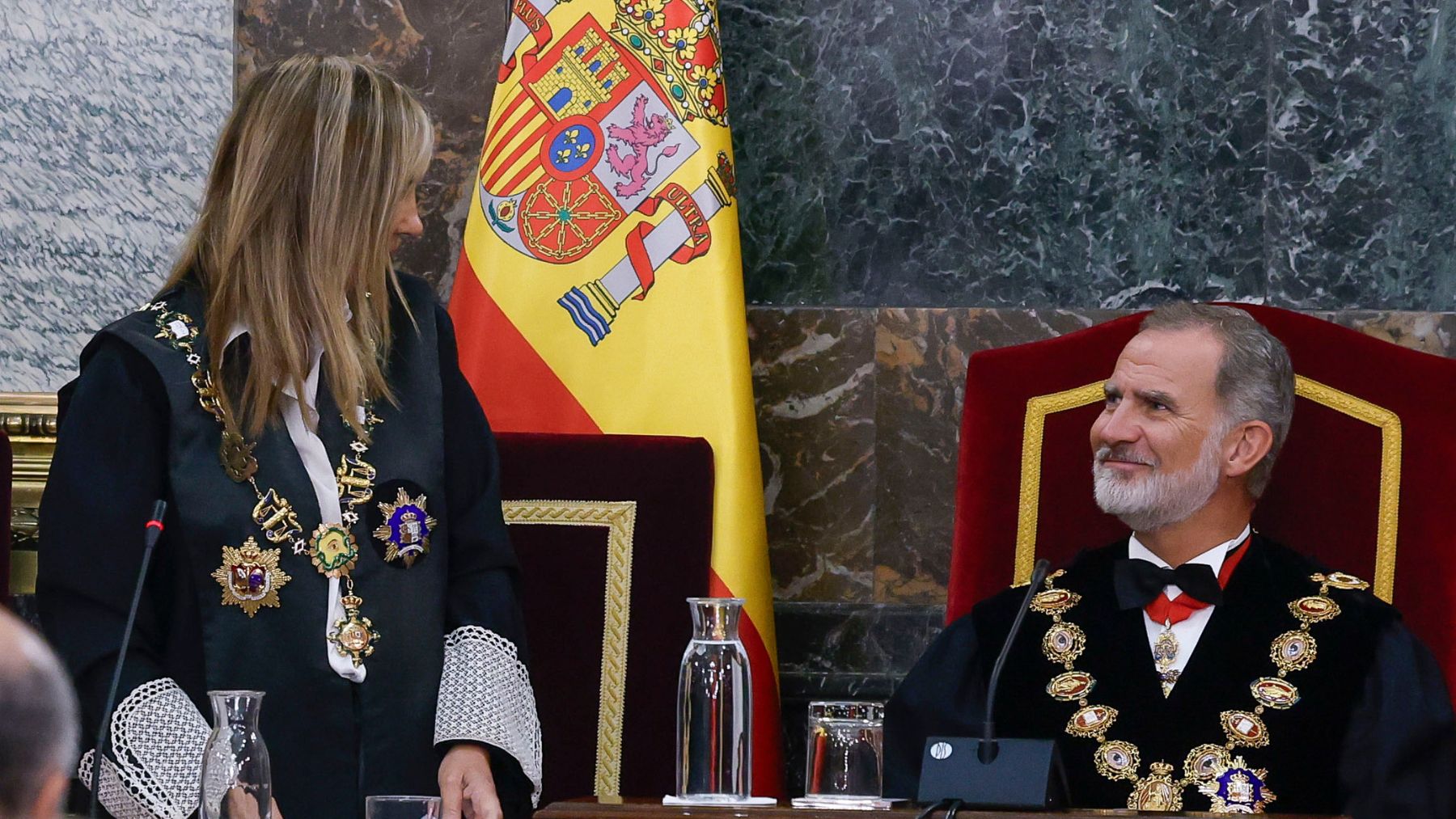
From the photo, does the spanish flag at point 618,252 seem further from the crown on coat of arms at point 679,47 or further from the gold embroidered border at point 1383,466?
the gold embroidered border at point 1383,466

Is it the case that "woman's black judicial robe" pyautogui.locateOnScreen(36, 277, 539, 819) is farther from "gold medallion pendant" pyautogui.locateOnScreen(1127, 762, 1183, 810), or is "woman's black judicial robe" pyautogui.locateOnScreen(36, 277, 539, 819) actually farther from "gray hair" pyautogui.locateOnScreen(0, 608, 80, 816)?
"gray hair" pyautogui.locateOnScreen(0, 608, 80, 816)

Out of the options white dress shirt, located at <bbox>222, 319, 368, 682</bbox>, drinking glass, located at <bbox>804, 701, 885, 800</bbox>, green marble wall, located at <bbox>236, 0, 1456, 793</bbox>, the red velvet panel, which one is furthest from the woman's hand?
green marble wall, located at <bbox>236, 0, 1456, 793</bbox>

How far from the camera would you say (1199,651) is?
104 inches

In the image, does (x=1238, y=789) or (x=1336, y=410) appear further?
(x=1336, y=410)

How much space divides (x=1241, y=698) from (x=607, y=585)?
3.59 ft

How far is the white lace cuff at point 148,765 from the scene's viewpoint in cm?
223

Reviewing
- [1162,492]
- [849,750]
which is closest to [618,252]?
[1162,492]

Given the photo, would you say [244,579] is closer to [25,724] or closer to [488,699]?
[488,699]

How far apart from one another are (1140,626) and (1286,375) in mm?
480

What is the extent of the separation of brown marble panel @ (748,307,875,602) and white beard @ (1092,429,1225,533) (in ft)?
3.01

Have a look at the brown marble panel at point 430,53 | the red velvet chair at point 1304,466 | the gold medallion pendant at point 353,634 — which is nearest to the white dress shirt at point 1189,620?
the red velvet chair at point 1304,466

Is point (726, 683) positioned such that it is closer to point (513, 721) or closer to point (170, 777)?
point (513, 721)

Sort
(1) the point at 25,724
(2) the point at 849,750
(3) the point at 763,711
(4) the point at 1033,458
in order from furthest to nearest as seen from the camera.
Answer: (3) the point at 763,711 < (4) the point at 1033,458 < (2) the point at 849,750 < (1) the point at 25,724

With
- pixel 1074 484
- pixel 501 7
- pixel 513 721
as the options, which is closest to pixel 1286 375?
pixel 1074 484
